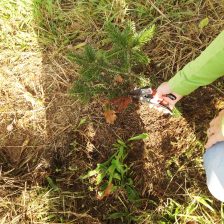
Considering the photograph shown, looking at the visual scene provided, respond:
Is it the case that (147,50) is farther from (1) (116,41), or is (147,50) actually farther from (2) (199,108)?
(1) (116,41)

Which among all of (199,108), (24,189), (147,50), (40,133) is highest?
(147,50)

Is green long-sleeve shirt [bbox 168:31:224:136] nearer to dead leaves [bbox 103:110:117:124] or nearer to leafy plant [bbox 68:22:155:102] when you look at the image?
leafy plant [bbox 68:22:155:102]

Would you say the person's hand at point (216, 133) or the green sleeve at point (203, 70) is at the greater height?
the green sleeve at point (203, 70)

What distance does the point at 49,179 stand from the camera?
91.7 inches

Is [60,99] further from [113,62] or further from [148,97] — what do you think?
[148,97]

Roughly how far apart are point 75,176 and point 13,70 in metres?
0.89

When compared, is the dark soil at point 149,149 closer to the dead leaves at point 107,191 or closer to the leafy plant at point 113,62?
the dead leaves at point 107,191

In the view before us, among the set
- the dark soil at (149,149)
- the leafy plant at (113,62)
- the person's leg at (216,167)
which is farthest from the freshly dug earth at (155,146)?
the person's leg at (216,167)

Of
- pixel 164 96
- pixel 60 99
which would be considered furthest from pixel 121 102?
pixel 60 99

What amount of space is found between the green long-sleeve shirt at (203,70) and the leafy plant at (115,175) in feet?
1.57

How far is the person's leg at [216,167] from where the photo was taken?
1.81 metres

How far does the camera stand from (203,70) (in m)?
1.75

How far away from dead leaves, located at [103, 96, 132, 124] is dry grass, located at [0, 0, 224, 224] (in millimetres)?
76

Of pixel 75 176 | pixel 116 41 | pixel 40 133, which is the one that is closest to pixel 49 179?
pixel 75 176
